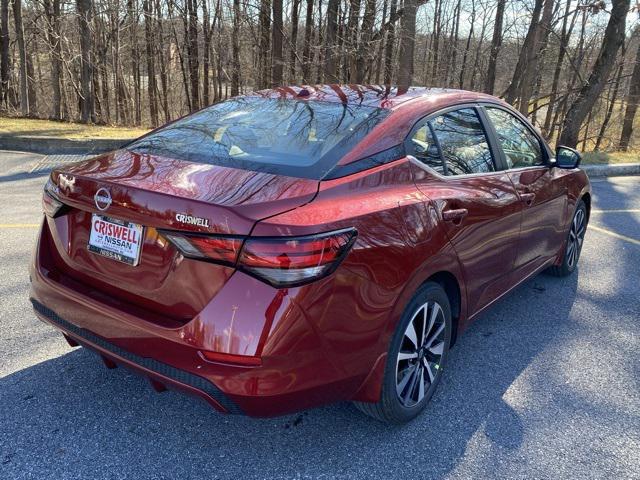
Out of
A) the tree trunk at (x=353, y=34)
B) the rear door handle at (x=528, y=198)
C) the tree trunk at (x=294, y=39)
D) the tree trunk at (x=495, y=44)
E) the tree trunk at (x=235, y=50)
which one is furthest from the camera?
the tree trunk at (x=495, y=44)

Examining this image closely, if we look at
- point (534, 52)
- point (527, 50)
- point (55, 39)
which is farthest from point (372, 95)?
point (55, 39)

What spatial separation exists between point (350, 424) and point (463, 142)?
170 centimetres

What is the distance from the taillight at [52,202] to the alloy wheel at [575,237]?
3.94 m

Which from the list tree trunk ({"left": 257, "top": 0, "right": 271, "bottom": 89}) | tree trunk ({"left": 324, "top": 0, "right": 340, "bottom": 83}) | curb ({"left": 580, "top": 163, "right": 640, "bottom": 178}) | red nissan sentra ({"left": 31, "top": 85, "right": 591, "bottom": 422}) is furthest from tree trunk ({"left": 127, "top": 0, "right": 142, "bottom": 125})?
red nissan sentra ({"left": 31, "top": 85, "right": 591, "bottom": 422})

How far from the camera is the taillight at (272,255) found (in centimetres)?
191

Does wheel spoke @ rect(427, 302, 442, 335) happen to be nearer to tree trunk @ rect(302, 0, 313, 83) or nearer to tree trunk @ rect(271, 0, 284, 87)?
tree trunk @ rect(302, 0, 313, 83)

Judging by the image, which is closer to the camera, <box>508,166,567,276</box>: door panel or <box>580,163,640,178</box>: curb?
<box>508,166,567,276</box>: door panel

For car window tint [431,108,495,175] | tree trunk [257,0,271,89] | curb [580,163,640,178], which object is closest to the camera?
car window tint [431,108,495,175]

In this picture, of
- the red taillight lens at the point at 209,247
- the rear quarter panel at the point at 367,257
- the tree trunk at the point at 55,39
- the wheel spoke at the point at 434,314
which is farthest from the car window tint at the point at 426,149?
the tree trunk at the point at 55,39

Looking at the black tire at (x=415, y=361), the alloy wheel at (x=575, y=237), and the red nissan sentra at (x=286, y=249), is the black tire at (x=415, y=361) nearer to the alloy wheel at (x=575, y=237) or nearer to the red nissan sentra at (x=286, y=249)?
the red nissan sentra at (x=286, y=249)

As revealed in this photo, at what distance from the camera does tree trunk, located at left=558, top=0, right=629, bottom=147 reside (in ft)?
39.7

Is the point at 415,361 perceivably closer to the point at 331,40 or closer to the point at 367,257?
the point at 367,257

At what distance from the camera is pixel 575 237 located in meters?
4.78

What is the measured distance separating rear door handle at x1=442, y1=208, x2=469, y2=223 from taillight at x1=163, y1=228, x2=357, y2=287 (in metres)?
0.89
